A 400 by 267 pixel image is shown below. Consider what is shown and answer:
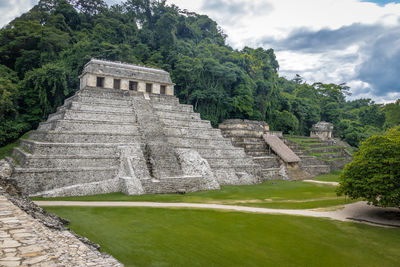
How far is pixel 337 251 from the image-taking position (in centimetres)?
1083

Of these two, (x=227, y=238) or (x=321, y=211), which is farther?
(x=321, y=211)

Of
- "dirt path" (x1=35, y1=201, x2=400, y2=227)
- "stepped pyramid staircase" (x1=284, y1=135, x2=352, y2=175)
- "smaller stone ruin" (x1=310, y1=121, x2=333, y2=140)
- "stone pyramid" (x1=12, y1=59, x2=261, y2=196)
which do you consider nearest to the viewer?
"dirt path" (x1=35, y1=201, x2=400, y2=227)

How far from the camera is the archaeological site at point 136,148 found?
19031 millimetres

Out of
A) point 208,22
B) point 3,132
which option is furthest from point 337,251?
point 208,22

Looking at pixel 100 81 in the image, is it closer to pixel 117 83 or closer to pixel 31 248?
pixel 117 83

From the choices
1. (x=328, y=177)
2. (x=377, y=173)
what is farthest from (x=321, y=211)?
(x=328, y=177)

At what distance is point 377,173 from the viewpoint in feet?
50.4

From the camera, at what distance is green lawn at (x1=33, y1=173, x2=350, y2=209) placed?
1806cm

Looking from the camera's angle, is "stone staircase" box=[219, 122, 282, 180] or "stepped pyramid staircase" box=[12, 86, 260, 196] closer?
"stepped pyramid staircase" box=[12, 86, 260, 196]

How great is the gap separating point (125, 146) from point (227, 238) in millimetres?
13011

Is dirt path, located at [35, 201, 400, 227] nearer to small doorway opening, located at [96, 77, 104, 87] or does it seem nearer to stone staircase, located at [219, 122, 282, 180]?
stone staircase, located at [219, 122, 282, 180]

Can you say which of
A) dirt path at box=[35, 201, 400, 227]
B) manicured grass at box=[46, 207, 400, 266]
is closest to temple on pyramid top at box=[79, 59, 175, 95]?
dirt path at box=[35, 201, 400, 227]

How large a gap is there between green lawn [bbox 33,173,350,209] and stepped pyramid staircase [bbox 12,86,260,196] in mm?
990

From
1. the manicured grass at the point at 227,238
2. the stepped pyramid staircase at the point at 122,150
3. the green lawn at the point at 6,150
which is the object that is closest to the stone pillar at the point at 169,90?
the stepped pyramid staircase at the point at 122,150
